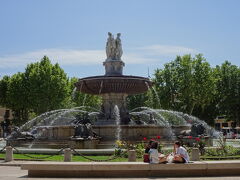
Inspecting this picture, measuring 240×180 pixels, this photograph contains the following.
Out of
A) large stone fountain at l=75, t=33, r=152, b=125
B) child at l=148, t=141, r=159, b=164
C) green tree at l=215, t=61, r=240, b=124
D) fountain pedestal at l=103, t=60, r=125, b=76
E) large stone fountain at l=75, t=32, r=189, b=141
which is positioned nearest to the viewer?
child at l=148, t=141, r=159, b=164

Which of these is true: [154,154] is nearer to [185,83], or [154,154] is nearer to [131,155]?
[131,155]

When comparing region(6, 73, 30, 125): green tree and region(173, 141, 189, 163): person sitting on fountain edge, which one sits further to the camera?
region(6, 73, 30, 125): green tree

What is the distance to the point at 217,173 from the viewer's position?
11.2 meters

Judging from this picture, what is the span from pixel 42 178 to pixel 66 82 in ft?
121

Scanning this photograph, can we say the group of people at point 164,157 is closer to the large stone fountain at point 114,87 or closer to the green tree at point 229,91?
the large stone fountain at point 114,87

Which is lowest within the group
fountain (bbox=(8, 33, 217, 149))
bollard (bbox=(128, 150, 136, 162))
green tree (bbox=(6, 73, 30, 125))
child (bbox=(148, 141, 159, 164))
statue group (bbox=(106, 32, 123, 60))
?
bollard (bbox=(128, 150, 136, 162))

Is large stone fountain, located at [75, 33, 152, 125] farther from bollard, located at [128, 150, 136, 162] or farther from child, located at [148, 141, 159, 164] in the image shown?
child, located at [148, 141, 159, 164]

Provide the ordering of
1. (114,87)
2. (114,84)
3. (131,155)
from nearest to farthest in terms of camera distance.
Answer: (131,155) < (114,84) < (114,87)

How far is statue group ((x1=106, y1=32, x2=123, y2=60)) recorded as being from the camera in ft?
89.1

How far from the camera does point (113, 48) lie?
27125 mm

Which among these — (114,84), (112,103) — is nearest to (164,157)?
(114,84)

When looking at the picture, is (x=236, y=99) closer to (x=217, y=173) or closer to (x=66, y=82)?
(x=66, y=82)

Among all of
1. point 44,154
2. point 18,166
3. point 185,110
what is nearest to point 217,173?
point 18,166

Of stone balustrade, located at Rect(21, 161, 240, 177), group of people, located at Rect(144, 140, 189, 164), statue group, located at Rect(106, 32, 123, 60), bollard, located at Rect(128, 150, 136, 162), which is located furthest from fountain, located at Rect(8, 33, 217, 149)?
group of people, located at Rect(144, 140, 189, 164)
